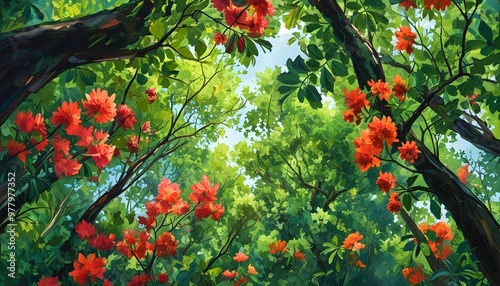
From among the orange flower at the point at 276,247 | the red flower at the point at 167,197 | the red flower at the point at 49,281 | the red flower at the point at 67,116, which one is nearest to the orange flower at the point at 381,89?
the red flower at the point at 67,116

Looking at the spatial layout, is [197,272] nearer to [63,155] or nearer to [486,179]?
[63,155]

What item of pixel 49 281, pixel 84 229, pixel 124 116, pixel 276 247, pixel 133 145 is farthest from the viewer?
pixel 276 247

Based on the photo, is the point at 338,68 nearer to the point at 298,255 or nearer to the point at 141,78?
the point at 141,78

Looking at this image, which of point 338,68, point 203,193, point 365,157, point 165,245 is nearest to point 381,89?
point 338,68

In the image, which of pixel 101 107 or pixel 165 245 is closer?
pixel 101 107

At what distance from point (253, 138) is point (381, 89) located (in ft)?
32.1

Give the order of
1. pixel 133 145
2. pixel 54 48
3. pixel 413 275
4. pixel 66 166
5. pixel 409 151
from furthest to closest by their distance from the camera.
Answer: pixel 413 275, pixel 133 145, pixel 66 166, pixel 409 151, pixel 54 48

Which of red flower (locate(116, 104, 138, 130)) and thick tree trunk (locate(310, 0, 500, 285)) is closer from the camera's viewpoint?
thick tree trunk (locate(310, 0, 500, 285))

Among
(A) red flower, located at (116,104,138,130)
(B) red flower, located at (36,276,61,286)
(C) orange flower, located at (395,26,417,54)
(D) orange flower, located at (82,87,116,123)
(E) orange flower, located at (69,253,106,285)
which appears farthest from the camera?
(B) red flower, located at (36,276,61,286)

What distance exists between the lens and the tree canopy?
11.2 feet

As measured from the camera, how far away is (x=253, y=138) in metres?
13.3

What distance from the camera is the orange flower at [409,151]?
11.4 feet

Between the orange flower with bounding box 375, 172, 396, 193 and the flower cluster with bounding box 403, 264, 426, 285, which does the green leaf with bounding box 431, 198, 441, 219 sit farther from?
the flower cluster with bounding box 403, 264, 426, 285

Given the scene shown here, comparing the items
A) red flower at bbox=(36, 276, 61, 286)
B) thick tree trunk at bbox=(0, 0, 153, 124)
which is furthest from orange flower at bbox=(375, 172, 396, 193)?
red flower at bbox=(36, 276, 61, 286)
